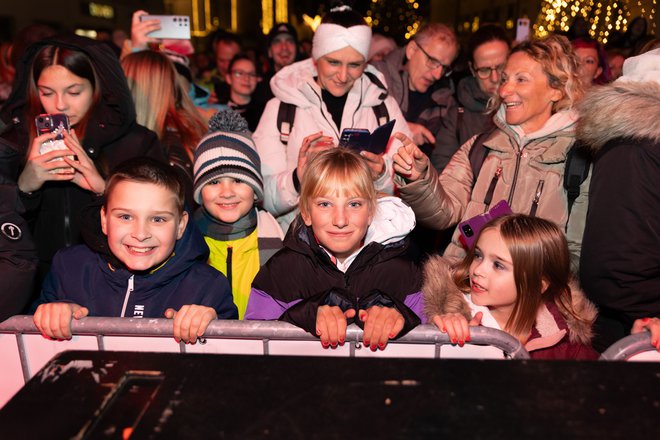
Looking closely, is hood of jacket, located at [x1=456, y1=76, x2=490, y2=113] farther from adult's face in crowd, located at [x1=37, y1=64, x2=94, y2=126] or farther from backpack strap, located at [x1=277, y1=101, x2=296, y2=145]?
adult's face in crowd, located at [x1=37, y1=64, x2=94, y2=126]

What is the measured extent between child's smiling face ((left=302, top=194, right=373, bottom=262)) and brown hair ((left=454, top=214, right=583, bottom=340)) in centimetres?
61

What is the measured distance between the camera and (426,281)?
101 inches

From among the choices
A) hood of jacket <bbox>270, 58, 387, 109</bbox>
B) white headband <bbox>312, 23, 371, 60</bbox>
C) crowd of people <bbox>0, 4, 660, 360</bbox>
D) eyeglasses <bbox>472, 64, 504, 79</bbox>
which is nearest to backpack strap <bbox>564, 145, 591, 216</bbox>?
crowd of people <bbox>0, 4, 660, 360</bbox>

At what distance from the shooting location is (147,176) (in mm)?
2623

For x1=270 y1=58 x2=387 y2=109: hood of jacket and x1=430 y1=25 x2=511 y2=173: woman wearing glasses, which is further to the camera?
x1=430 y1=25 x2=511 y2=173: woman wearing glasses

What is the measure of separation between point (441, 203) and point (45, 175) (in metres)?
2.09

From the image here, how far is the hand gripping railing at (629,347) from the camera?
1840mm

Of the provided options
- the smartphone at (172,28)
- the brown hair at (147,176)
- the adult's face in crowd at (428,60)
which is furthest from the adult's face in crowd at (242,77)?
the brown hair at (147,176)

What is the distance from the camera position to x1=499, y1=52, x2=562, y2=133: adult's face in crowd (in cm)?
288

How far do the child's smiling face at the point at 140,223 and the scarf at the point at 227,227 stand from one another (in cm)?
49

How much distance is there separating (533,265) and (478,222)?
329 mm

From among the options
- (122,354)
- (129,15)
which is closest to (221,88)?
(122,354)

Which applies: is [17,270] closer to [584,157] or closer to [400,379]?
[400,379]

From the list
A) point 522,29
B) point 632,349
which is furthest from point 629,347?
point 522,29
